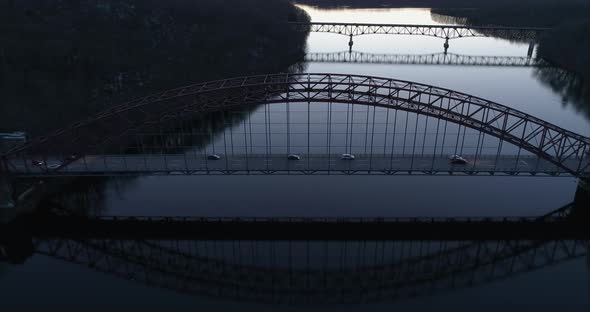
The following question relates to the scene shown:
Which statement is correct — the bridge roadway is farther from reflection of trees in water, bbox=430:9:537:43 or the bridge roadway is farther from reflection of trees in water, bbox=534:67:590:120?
reflection of trees in water, bbox=430:9:537:43

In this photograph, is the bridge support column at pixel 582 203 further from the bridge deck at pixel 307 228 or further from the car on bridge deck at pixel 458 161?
the car on bridge deck at pixel 458 161

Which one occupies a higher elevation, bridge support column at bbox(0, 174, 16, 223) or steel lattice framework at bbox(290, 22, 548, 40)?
steel lattice framework at bbox(290, 22, 548, 40)

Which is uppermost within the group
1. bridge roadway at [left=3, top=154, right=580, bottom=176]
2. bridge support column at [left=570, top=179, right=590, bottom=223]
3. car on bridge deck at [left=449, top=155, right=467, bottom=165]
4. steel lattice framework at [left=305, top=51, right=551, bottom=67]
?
car on bridge deck at [left=449, top=155, right=467, bottom=165]

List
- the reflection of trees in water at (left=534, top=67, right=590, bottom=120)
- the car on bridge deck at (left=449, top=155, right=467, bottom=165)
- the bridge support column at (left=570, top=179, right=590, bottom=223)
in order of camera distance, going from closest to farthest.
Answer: the car on bridge deck at (left=449, top=155, right=467, bottom=165) < the bridge support column at (left=570, top=179, right=590, bottom=223) < the reflection of trees in water at (left=534, top=67, right=590, bottom=120)

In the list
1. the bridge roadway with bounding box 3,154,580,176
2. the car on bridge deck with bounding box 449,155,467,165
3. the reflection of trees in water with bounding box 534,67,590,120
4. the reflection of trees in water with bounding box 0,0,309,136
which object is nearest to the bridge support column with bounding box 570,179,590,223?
the bridge roadway with bounding box 3,154,580,176

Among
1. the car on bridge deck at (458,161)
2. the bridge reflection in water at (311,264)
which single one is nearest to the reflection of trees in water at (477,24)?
the car on bridge deck at (458,161)

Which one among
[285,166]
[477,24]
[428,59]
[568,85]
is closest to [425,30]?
[477,24]

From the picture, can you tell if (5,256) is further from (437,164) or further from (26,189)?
(437,164)

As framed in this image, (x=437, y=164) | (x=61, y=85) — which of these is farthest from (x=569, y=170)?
(x=61, y=85)
